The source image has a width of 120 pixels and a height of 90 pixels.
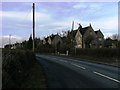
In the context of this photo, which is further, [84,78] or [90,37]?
[90,37]

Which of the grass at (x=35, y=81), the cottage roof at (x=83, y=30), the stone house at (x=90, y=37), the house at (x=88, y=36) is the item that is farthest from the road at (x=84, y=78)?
the cottage roof at (x=83, y=30)

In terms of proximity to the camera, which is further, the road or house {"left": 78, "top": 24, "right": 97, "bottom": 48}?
house {"left": 78, "top": 24, "right": 97, "bottom": 48}

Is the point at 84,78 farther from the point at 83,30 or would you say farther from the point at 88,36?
the point at 83,30

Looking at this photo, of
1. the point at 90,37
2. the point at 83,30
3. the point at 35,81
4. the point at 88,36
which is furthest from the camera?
the point at 83,30

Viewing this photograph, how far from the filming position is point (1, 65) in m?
10.6

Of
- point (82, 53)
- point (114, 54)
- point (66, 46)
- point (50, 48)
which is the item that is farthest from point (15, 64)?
point (50, 48)

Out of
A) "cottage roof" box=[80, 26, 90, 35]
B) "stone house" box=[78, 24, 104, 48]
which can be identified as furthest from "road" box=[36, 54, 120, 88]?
"cottage roof" box=[80, 26, 90, 35]

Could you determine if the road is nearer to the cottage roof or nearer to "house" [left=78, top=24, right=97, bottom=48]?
"house" [left=78, top=24, right=97, bottom=48]

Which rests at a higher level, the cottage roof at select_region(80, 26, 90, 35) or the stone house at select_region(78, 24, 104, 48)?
the cottage roof at select_region(80, 26, 90, 35)

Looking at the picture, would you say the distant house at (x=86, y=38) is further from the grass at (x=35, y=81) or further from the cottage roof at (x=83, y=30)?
the grass at (x=35, y=81)

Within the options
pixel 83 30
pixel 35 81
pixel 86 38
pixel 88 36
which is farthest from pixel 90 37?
pixel 35 81

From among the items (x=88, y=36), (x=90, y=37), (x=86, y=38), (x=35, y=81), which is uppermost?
(x=88, y=36)

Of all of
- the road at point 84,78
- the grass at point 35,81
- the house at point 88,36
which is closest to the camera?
the grass at point 35,81

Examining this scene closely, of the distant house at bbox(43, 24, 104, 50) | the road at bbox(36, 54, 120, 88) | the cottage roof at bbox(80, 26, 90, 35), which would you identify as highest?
the cottage roof at bbox(80, 26, 90, 35)
